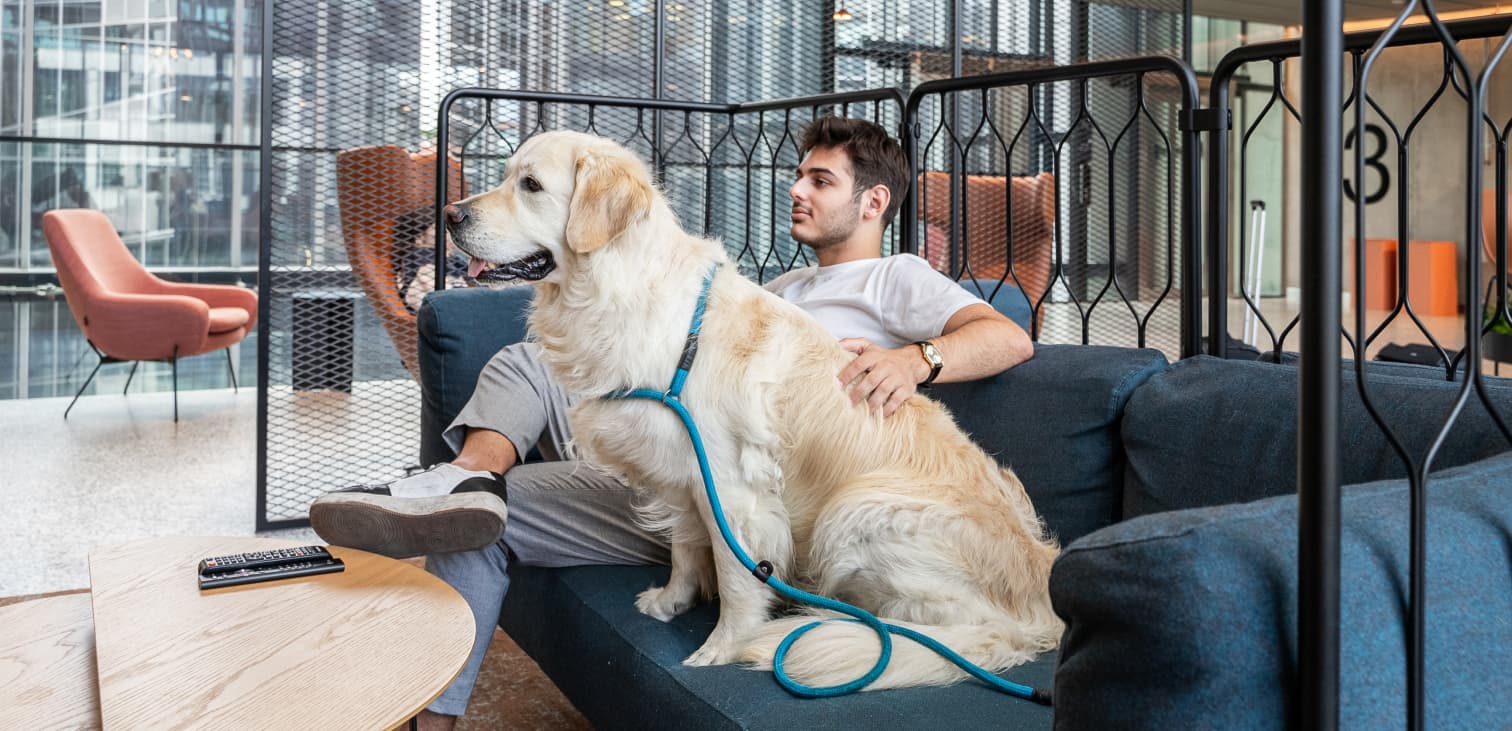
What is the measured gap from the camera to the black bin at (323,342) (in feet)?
13.6

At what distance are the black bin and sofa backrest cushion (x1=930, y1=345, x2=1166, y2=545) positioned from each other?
2.86 metres

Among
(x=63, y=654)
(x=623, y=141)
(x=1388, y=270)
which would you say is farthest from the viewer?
(x=1388, y=270)

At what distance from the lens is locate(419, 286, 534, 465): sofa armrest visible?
8.69ft

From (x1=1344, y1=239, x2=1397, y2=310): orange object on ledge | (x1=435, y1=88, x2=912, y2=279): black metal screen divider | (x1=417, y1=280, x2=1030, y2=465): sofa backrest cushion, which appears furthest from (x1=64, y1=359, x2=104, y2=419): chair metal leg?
(x1=1344, y1=239, x2=1397, y2=310): orange object on ledge

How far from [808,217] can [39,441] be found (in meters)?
4.58

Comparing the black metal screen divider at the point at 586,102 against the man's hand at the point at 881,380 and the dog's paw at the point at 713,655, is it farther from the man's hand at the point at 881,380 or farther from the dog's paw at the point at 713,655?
the dog's paw at the point at 713,655

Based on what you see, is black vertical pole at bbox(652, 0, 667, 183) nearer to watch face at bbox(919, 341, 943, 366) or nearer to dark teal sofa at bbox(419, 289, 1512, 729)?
dark teal sofa at bbox(419, 289, 1512, 729)

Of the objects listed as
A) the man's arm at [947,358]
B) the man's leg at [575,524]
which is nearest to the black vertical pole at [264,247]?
the man's leg at [575,524]

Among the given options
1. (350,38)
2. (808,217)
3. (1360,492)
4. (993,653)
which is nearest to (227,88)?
(350,38)

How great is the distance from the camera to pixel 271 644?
51.9 inches

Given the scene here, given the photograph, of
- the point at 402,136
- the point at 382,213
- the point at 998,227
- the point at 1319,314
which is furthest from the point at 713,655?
the point at 998,227

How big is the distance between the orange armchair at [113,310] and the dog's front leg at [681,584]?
4.81 metres

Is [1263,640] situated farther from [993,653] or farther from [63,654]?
[63,654]

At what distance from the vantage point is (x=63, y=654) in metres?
1.36
